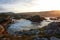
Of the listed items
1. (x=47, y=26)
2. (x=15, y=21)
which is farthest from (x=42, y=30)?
(x=15, y=21)

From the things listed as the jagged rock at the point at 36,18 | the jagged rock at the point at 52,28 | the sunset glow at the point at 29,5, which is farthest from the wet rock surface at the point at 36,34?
the sunset glow at the point at 29,5

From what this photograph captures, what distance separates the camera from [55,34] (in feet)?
11.8

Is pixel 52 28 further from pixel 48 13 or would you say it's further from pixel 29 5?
pixel 29 5

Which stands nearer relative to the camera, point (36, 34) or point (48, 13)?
point (36, 34)

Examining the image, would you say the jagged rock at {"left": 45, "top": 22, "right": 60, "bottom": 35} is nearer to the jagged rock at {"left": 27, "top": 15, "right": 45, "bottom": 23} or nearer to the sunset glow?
the jagged rock at {"left": 27, "top": 15, "right": 45, "bottom": 23}

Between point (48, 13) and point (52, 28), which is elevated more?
point (48, 13)

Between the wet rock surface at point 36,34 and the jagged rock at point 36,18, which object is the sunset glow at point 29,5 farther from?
the wet rock surface at point 36,34

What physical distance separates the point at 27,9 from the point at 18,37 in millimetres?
794

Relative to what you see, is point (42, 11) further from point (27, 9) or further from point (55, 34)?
point (55, 34)

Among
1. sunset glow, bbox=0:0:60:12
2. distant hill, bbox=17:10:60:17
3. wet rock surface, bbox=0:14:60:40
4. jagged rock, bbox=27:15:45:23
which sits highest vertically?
sunset glow, bbox=0:0:60:12

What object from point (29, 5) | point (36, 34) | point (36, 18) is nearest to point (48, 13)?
point (36, 18)

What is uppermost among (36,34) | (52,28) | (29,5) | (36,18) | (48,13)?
(29,5)

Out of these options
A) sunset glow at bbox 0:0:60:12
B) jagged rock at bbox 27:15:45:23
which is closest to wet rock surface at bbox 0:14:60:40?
jagged rock at bbox 27:15:45:23

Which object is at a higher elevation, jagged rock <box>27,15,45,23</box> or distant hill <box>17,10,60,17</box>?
distant hill <box>17,10,60,17</box>
